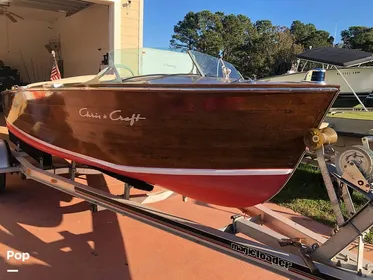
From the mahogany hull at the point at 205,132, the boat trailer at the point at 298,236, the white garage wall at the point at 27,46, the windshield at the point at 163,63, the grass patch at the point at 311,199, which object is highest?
the white garage wall at the point at 27,46

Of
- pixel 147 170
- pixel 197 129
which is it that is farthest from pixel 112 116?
pixel 197 129

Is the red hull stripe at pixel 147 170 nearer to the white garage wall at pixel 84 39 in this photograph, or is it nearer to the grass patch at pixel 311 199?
the grass patch at pixel 311 199

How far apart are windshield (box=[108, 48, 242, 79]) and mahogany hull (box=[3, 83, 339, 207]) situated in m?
0.63

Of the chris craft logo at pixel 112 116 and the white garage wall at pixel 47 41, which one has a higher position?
the white garage wall at pixel 47 41

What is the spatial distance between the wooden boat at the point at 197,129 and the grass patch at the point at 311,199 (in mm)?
1939

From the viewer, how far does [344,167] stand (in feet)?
6.21

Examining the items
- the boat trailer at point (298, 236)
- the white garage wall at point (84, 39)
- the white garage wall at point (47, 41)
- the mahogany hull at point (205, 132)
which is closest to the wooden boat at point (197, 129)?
the mahogany hull at point (205, 132)

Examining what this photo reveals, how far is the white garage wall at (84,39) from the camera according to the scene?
10117mm

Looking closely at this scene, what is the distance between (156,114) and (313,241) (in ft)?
4.31

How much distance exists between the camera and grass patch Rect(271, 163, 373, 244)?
3.99 metres

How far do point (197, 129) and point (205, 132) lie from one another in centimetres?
6

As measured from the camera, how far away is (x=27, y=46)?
15094mm

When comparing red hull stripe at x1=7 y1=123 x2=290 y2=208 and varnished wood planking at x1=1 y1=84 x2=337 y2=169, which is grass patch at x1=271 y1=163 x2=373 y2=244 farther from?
varnished wood planking at x1=1 y1=84 x2=337 y2=169

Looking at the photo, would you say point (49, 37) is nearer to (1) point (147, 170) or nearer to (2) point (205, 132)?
(1) point (147, 170)
